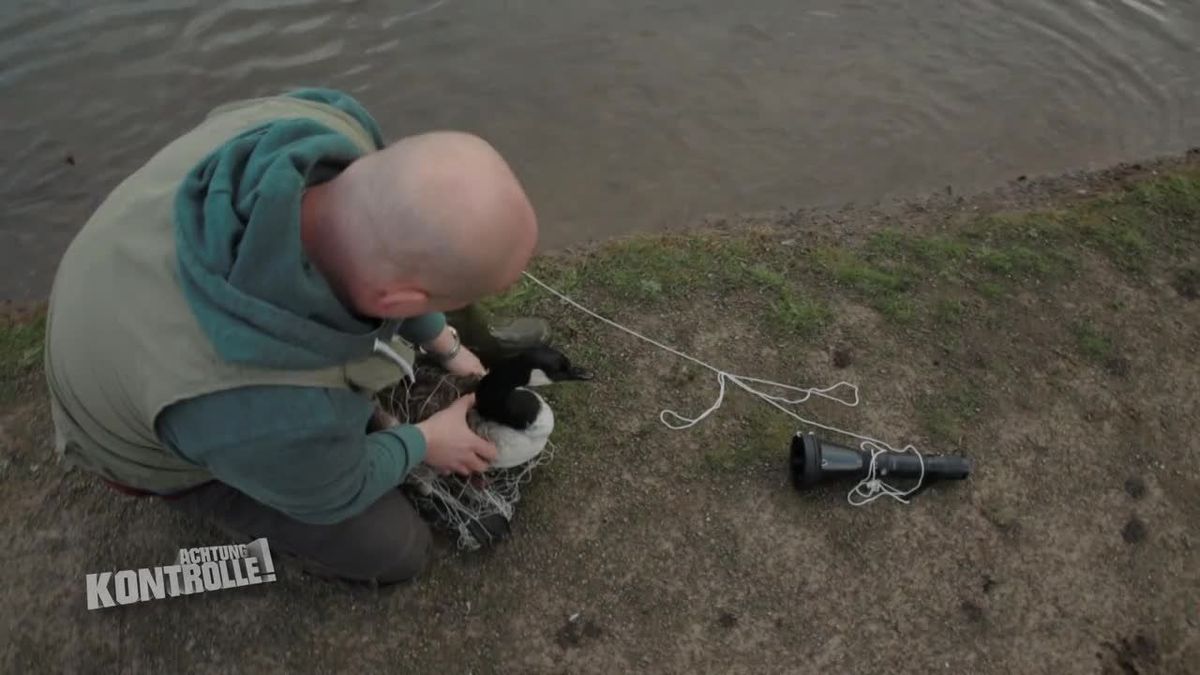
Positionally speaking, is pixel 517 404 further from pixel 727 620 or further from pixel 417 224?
pixel 417 224

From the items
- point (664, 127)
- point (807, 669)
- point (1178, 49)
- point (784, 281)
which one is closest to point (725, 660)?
point (807, 669)

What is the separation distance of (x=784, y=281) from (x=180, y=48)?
364 centimetres

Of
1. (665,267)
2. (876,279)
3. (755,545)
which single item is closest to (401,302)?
(755,545)

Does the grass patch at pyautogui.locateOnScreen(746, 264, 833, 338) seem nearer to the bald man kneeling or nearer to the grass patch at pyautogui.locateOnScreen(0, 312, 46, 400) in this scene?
the bald man kneeling

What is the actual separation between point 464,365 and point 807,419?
1.16m

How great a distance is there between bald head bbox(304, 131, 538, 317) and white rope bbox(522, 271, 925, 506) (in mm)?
1498

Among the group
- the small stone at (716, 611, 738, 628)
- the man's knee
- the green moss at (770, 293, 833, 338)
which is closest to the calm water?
the green moss at (770, 293, 833, 338)

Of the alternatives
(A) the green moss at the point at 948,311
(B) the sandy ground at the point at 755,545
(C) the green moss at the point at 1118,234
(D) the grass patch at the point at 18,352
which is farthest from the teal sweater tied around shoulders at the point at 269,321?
(C) the green moss at the point at 1118,234

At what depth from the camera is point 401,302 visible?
172cm

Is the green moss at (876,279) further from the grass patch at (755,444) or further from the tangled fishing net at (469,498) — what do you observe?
the tangled fishing net at (469,498)

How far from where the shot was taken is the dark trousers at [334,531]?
245 cm

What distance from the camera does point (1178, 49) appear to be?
531 cm

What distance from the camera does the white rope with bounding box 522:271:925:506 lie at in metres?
2.89

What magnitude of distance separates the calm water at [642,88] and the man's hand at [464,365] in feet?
4.97
